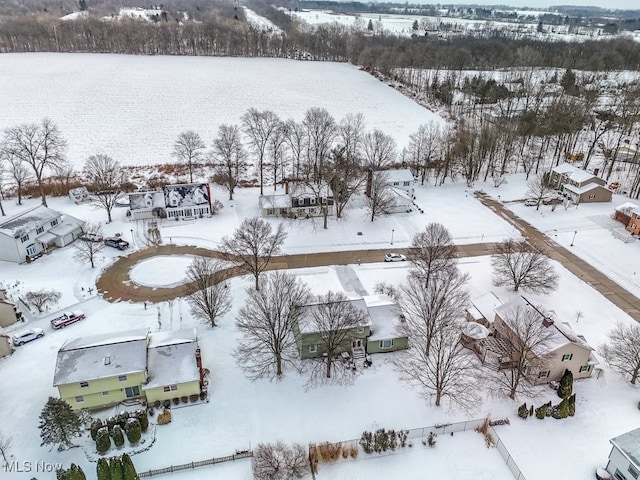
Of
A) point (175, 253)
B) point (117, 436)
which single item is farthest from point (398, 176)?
point (117, 436)

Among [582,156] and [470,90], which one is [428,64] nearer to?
[470,90]

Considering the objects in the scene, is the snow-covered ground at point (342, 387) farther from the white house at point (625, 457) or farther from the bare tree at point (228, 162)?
the bare tree at point (228, 162)

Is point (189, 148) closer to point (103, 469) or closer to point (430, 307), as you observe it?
point (430, 307)

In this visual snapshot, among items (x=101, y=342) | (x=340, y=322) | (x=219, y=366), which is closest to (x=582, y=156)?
(x=340, y=322)

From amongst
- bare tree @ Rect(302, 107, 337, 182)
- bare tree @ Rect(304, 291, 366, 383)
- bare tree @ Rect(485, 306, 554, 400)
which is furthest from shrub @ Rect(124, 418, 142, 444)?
bare tree @ Rect(302, 107, 337, 182)

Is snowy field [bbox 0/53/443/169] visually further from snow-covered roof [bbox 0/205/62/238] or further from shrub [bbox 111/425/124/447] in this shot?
shrub [bbox 111/425/124/447]

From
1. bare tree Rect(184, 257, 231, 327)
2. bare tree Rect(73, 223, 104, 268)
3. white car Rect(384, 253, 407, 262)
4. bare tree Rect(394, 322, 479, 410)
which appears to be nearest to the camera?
bare tree Rect(394, 322, 479, 410)

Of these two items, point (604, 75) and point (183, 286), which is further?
point (604, 75)
